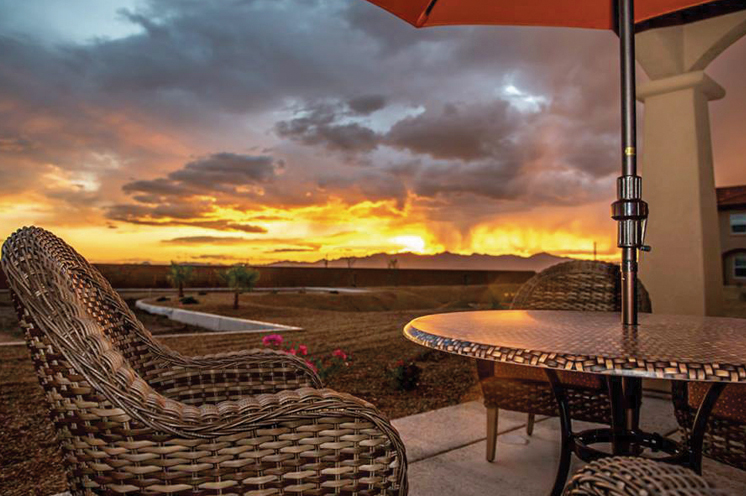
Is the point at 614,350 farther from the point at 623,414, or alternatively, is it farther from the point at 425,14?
the point at 425,14

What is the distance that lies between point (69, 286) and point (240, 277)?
1178cm

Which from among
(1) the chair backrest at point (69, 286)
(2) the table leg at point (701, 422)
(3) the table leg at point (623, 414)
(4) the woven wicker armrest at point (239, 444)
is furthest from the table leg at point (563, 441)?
(1) the chair backrest at point (69, 286)

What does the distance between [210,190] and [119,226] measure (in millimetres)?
4176

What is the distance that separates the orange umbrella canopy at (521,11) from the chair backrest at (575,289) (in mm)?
1178

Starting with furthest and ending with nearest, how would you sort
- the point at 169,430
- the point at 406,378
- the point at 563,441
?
the point at 406,378, the point at 563,441, the point at 169,430

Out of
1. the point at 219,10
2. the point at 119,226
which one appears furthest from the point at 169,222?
the point at 219,10

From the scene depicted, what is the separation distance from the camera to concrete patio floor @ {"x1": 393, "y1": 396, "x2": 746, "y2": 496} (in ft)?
6.94

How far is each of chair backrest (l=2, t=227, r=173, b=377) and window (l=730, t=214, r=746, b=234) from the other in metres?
10.5

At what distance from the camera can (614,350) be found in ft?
3.61

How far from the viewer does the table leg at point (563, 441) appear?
179cm

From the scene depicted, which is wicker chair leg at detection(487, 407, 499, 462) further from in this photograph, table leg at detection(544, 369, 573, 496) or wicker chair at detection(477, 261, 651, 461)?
table leg at detection(544, 369, 573, 496)

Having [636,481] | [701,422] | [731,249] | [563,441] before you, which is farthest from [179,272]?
[636,481]

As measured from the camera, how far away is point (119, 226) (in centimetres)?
806

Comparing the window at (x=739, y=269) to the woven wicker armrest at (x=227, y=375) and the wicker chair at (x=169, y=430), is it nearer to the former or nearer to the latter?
the woven wicker armrest at (x=227, y=375)
